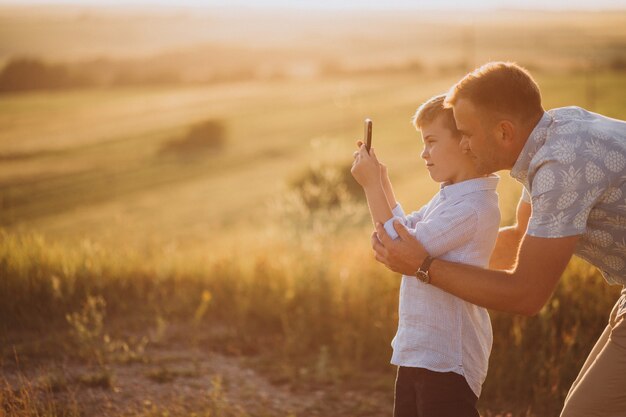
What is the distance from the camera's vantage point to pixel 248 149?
40531mm

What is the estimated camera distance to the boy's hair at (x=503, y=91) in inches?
94.0

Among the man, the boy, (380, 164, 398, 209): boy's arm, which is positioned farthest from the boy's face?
(380, 164, 398, 209): boy's arm

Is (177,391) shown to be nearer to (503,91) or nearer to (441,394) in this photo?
(441,394)

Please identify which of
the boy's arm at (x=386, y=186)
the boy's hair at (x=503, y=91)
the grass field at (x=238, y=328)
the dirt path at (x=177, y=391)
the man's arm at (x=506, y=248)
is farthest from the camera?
the grass field at (x=238, y=328)

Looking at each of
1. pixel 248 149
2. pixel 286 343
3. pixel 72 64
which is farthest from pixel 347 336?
pixel 72 64

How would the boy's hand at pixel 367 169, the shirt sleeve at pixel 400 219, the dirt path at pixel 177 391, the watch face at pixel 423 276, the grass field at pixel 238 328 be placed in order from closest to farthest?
1. the watch face at pixel 423 276
2. the shirt sleeve at pixel 400 219
3. the boy's hand at pixel 367 169
4. the dirt path at pixel 177 391
5. the grass field at pixel 238 328

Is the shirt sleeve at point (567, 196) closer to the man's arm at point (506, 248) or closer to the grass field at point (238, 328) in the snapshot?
the man's arm at point (506, 248)

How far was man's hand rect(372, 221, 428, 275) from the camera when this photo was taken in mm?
2539

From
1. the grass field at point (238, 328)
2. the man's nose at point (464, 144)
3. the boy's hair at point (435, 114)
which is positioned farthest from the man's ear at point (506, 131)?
the grass field at point (238, 328)

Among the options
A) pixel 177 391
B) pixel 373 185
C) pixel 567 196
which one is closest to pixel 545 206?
pixel 567 196

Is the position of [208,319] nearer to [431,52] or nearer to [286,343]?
[286,343]

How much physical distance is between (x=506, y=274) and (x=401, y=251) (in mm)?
417

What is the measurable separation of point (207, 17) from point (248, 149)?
26575 mm

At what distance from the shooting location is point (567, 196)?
7.39ft
